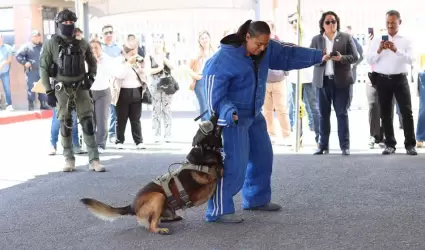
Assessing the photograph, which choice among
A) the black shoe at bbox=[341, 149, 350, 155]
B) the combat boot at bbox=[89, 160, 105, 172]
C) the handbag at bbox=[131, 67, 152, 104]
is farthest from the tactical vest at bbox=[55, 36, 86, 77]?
the black shoe at bbox=[341, 149, 350, 155]

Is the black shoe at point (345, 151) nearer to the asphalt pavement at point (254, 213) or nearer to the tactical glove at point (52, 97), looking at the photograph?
the asphalt pavement at point (254, 213)

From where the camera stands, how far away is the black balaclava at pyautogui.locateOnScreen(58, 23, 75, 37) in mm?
8420

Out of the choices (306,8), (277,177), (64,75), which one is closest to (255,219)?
(277,177)

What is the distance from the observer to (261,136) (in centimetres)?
614

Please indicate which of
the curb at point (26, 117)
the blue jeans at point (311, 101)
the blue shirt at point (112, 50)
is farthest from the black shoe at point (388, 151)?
the curb at point (26, 117)

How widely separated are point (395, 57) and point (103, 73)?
4.11 m

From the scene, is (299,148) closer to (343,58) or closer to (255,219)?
(343,58)

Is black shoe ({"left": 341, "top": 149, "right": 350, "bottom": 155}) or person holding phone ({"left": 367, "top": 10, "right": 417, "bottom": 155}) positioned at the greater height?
person holding phone ({"left": 367, "top": 10, "right": 417, "bottom": 155})

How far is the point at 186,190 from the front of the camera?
5.50 meters

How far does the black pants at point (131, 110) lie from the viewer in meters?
11.1

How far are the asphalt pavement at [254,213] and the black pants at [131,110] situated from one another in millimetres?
479

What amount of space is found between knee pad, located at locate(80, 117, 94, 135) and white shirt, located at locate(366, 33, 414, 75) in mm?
3684

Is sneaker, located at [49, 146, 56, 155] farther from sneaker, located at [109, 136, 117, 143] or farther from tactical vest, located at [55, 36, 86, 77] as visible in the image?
tactical vest, located at [55, 36, 86, 77]

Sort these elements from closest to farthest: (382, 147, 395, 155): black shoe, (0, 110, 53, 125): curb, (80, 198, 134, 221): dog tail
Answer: (80, 198, 134, 221): dog tail, (382, 147, 395, 155): black shoe, (0, 110, 53, 125): curb
